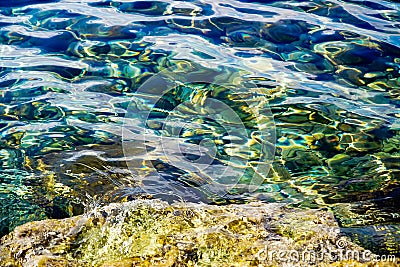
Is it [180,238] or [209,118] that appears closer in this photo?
A: [180,238]

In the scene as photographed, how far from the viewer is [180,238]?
2.93 m

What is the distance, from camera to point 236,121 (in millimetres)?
4469

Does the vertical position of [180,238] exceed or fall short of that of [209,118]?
it exceeds it

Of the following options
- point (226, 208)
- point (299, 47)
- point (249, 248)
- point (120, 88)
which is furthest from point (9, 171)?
point (299, 47)

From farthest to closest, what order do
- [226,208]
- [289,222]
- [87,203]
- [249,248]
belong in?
[87,203], [226,208], [289,222], [249,248]

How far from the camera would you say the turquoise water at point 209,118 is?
399 cm

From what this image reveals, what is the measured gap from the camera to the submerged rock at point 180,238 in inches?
107

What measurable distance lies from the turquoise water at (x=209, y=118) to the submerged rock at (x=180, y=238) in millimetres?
303

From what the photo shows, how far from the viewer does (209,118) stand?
452cm

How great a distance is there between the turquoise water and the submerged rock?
0.30 metres

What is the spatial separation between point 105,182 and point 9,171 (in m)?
0.94

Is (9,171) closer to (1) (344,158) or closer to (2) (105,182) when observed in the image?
(2) (105,182)

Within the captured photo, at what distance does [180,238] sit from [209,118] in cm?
181

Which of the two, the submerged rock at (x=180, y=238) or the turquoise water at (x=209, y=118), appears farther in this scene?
the turquoise water at (x=209, y=118)
